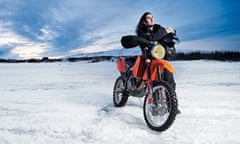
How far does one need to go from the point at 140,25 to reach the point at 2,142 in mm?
2481

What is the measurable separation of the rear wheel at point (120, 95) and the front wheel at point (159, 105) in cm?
104

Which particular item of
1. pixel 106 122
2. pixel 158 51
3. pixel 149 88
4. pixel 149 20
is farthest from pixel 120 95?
pixel 158 51

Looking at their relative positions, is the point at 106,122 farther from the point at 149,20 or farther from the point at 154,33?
the point at 149,20

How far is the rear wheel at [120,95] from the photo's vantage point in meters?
3.96

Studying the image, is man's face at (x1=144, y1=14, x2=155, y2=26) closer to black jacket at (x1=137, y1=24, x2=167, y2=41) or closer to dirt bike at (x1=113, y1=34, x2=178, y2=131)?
black jacket at (x1=137, y1=24, x2=167, y2=41)

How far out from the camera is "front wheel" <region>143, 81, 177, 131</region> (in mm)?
2647

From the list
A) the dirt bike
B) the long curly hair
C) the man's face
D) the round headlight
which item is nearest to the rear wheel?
the dirt bike

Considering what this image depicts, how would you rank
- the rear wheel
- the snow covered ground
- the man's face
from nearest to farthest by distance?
the snow covered ground
the man's face
the rear wheel

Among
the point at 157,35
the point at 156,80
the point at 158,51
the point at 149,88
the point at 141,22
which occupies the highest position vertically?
the point at 141,22

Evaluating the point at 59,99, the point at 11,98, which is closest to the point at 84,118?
the point at 59,99

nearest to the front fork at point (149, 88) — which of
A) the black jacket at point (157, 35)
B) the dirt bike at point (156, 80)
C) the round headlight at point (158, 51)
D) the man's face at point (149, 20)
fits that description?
the dirt bike at point (156, 80)

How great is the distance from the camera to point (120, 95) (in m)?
4.15

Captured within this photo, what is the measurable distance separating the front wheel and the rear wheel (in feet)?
3.41

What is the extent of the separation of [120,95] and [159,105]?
1423 mm
